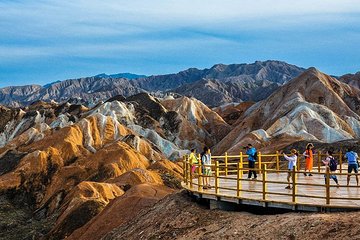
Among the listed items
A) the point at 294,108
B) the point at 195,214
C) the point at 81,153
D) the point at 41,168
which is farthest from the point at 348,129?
the point at 195,214

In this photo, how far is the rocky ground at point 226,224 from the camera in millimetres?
16297

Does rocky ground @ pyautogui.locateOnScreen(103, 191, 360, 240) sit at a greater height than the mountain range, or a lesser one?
greater

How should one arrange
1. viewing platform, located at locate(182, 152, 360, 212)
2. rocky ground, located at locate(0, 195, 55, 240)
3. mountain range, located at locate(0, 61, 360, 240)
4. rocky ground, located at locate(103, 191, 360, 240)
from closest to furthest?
rocky ground, located at locate(103, 191, 360, 240) < viewing platform, located at locate(182, 152, 360, 212) < mountain range, located at locate(0, 61, 360, 240) < rocky ground, located at locate(0, 195, 55, 240)

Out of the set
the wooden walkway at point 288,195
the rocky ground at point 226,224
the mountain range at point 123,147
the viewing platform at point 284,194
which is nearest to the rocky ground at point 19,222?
the mountain range at point 123,147

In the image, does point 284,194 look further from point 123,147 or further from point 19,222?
point 123,147

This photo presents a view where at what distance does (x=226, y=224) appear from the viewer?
1948 cm

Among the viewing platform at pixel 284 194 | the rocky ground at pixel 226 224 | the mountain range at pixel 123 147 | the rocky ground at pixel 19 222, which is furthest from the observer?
the rocky ground at pixel 19 222

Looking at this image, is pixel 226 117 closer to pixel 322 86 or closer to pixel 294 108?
pixel 322 86

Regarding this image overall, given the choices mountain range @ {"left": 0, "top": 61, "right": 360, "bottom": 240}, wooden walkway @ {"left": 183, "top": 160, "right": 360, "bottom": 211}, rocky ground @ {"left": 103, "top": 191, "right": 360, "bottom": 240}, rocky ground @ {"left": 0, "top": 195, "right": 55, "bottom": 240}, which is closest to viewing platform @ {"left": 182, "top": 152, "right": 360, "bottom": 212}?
wooden walkway @ {"left": 183, "top": 160, "right": 360, "bottom": 211}

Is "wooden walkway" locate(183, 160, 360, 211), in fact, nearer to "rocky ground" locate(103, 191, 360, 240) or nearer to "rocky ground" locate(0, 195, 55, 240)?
"rocky ground" locate(103, 191, 360, 240)

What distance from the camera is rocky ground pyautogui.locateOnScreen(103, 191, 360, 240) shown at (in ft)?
53.5

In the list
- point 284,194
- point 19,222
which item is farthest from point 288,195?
point 19,222

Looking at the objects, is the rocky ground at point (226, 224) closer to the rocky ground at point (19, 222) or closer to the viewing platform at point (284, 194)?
the viewing platform at point (284, 194)

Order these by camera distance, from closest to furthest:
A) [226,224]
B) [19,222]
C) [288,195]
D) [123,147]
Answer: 1. [288,195]
2. [226,224]
3. [19,222]
4. [123,147]
